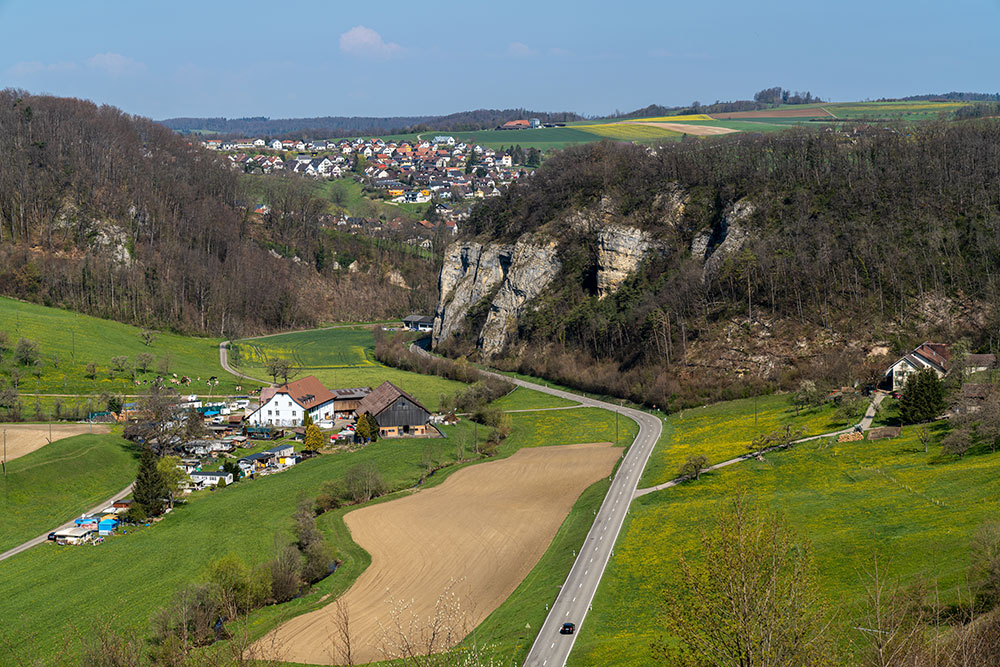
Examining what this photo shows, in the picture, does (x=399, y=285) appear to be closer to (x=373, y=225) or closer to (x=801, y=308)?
(x=373, y=225)

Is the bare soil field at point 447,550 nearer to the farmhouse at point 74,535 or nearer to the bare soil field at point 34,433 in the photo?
the farmhouse at point 74,535

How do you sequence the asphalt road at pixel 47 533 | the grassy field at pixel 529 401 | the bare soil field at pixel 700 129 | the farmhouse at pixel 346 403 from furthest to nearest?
the bare soil field at pixel 700 129
the grassy field at pixel 529 401
the farmhouse at pixel 346 403
the asphalt road at pixel 47 533

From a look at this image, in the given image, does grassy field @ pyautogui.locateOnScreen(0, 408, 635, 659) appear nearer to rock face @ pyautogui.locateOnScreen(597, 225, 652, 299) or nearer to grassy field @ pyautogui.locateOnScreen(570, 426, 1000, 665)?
grassy field @ pyautogui.locateOnScreen(570, 426, 1000, 665)

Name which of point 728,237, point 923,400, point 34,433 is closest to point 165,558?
point 34,433

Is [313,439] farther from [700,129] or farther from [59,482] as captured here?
[700,129]

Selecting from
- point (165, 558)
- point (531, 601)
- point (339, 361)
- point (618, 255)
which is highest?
point (618, 255)

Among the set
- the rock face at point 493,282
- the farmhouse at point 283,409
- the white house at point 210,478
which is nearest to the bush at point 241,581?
the white house at point 210,478
